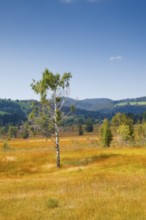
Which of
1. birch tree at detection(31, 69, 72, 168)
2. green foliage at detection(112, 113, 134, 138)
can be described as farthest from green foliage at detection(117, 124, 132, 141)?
birch tree at detection(31, 69, 72, 168)

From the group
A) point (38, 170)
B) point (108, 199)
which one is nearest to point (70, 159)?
point (38, 170)

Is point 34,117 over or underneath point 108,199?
over

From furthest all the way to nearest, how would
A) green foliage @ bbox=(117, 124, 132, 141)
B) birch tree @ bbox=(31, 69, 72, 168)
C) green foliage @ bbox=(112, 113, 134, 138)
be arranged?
green foliage @ bbox=(112, 113, 134, 138) < green foliage @ bbox=(117, 124, 132, 141) < birch tree @ bbox=(31, 69, 72, 168)

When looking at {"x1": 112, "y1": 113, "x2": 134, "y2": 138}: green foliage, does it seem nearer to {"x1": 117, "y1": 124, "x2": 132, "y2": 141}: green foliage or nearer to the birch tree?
{"x1": 117, "y1": 124, "x2": 132, "y2": 141}: green foliage

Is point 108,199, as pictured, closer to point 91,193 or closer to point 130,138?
point 91,193

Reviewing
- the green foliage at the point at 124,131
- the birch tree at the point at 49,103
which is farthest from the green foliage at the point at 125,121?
the birch tree at the point at 49,103

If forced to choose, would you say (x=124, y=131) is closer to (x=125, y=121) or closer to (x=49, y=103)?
(x=125, y=121)

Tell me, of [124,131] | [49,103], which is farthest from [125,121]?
[49,103]

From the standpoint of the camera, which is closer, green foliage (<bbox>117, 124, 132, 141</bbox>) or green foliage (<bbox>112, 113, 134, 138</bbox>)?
green foliage (<bbox>117, 124, 132, 141</bbox>)

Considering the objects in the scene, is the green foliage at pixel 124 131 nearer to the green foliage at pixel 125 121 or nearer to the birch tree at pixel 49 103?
the green foliage at pixel 125 121

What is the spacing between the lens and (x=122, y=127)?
11800 cm

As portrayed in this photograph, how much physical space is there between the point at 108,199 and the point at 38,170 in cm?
3303

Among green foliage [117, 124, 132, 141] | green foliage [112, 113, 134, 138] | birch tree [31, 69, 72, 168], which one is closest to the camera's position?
birch tree [31, 69, 72, 168]

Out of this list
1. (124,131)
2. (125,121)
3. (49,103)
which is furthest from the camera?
(125,121)
